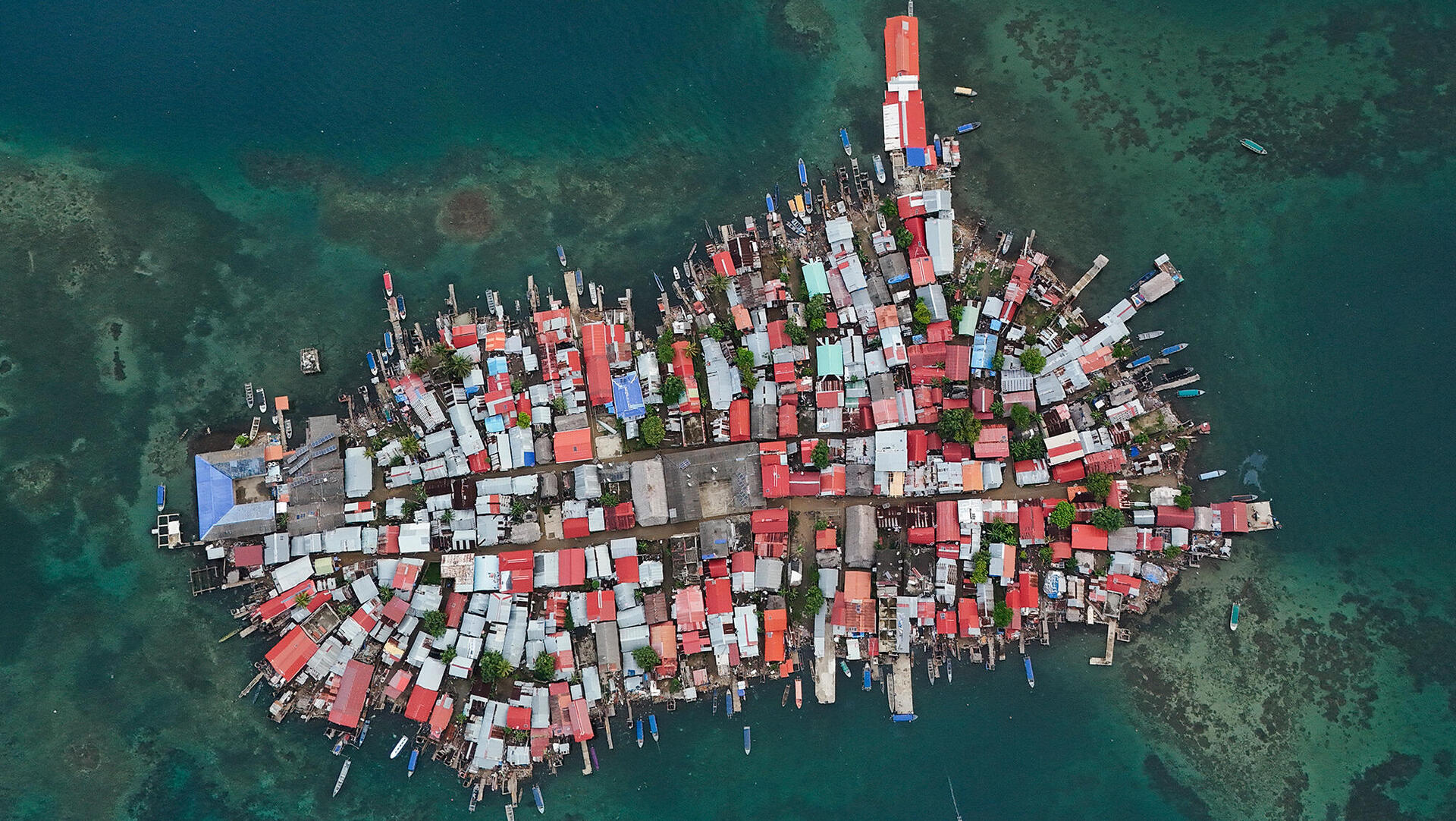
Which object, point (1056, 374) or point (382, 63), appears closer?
point (1056, 374)

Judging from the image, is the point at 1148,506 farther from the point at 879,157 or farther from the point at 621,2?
the point at 621,2

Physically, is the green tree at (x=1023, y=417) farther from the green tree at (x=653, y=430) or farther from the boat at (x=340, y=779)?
the boat at (x=340, y=779)

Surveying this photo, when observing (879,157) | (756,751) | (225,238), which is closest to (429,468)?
(225,238)

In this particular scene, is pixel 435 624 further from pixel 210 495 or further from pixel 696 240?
pixel 696 240

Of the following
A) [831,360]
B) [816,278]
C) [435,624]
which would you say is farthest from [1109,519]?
[435,624]

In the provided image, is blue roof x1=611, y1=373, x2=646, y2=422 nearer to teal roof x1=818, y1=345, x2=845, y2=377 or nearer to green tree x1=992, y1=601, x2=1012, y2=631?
teal roof x1=818, y1=345, x2=845, y2=377

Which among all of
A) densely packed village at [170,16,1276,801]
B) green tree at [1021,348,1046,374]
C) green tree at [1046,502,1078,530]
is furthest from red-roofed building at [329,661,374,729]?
green tree at [1021,348,1046,374]

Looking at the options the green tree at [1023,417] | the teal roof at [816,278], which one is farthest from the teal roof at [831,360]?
the green tree at [1023,417]
